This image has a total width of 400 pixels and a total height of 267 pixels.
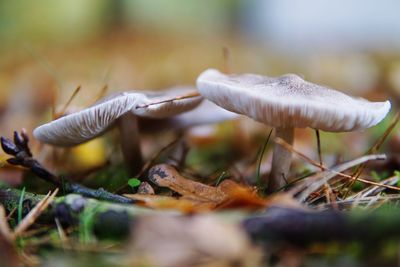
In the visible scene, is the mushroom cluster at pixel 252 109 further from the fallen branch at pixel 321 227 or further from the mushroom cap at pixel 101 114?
the fallen branch at pixel 321 227

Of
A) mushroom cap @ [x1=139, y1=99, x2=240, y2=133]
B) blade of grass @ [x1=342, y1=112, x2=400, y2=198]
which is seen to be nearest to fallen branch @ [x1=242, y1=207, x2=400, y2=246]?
blade of grass @ [x1=342, y1=112, x2=400, y2=198]

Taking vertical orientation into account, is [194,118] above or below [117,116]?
below

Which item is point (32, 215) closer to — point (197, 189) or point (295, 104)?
point (197, 189)

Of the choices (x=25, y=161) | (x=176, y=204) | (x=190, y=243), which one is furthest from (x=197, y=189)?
(x=25, y=161)

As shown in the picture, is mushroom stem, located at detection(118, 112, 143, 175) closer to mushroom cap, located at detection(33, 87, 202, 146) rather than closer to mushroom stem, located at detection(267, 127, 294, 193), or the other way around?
mushroom cap, located at detection(33, 87, 202, 146)

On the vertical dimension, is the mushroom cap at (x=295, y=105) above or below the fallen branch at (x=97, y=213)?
above

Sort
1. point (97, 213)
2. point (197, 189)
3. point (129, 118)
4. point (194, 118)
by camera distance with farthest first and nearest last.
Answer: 1. point (194, 118)
2. point (129, 118)
3. point (197, 189)
4. point (97, 213)

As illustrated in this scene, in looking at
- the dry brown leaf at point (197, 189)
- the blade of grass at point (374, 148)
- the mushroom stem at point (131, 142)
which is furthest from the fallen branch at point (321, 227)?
the mushroom stem at point (131, 142)
